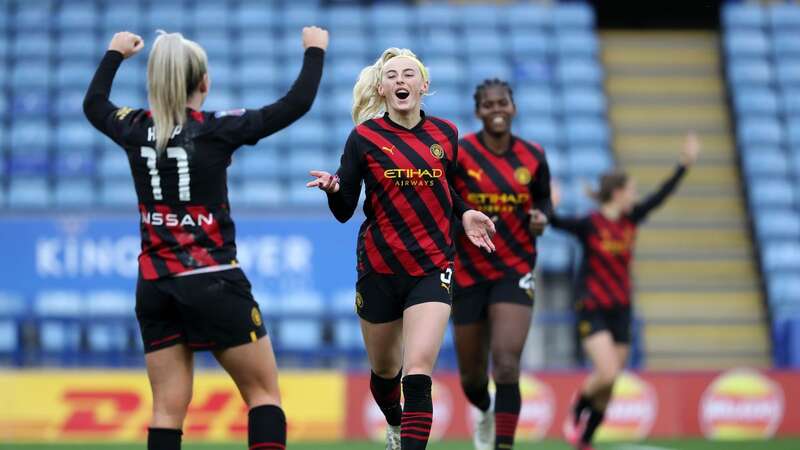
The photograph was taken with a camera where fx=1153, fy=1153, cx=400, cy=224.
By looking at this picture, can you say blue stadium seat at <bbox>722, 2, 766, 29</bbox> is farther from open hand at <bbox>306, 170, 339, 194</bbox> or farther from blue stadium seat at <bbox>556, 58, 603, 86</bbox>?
open hand at <bbox>306, 170, 339, 194</bbox>

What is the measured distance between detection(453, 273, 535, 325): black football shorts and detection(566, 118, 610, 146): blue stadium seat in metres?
9.09

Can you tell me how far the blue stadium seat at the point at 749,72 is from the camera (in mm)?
16828

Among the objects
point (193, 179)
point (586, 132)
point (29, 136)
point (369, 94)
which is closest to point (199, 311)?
point (193, 179)

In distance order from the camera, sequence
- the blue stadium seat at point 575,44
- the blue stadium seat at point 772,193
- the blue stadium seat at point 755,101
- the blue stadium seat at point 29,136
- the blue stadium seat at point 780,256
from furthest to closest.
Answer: the blue stadium seat at point 575,44, the blue stadium seat at point 755,101, the blue stadium seat at point 29,136, the blue stadium seat at point 772,193, the blue stadium seat at point 780,256

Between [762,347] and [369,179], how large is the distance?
9800 millimetres

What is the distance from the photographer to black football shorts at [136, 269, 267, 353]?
468cm

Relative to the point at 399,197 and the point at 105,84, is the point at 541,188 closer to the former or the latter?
the point at 399,197

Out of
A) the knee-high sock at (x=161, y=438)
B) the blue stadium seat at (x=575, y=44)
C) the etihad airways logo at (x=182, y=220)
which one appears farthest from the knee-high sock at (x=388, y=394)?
the blue stadium seat at (x=575, y=44)

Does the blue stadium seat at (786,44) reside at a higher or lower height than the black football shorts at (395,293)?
higher

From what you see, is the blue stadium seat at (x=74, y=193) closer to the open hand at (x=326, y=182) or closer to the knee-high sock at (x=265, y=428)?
the open hand at (x=326, y=182)

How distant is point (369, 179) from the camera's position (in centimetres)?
556

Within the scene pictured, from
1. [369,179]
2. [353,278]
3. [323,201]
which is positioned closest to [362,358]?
[353,278]

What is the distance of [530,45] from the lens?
17031 millimetres

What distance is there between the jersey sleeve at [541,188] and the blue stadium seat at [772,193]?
28.5ft
